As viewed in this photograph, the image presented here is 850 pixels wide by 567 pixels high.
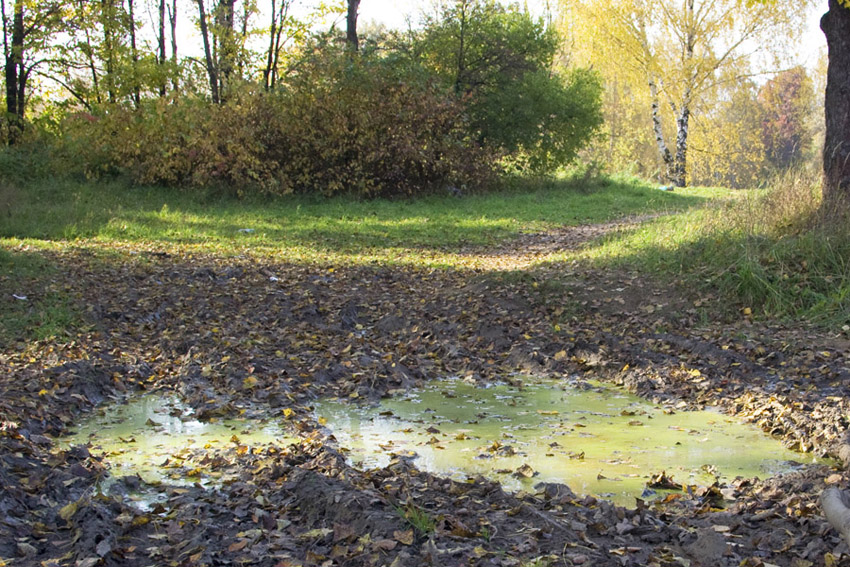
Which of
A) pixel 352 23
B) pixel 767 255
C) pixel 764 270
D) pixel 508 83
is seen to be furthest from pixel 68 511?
pixel 508 83

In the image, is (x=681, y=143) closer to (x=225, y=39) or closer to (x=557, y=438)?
(x=225, y=39)

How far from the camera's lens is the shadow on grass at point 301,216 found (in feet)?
41.7

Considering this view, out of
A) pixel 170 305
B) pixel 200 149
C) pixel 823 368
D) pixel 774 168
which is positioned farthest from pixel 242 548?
pixel 200 149

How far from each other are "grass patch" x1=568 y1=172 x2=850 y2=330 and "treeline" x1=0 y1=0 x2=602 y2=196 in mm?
9489

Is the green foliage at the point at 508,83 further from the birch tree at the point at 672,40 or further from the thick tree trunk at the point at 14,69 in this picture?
the thick tree trunk at the point at 14,69

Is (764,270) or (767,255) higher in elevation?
(767,255)

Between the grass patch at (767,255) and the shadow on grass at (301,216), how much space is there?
4.19 meters

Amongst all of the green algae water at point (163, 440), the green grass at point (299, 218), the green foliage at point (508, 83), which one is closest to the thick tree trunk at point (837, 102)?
the green grass at point (299, 218)

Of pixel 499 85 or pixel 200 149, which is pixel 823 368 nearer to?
pixel 200 149

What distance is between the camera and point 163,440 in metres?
4.80

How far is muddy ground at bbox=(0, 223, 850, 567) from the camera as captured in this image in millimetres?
3178

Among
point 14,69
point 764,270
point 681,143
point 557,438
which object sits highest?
point 14,69

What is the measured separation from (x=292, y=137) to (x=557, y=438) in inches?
558

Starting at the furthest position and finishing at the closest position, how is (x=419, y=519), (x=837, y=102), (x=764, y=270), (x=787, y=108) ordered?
1. (x=787, y=108)
2. (x=837, y=102)
3. (x=764, y=270)
4. (x=419, y=519)
